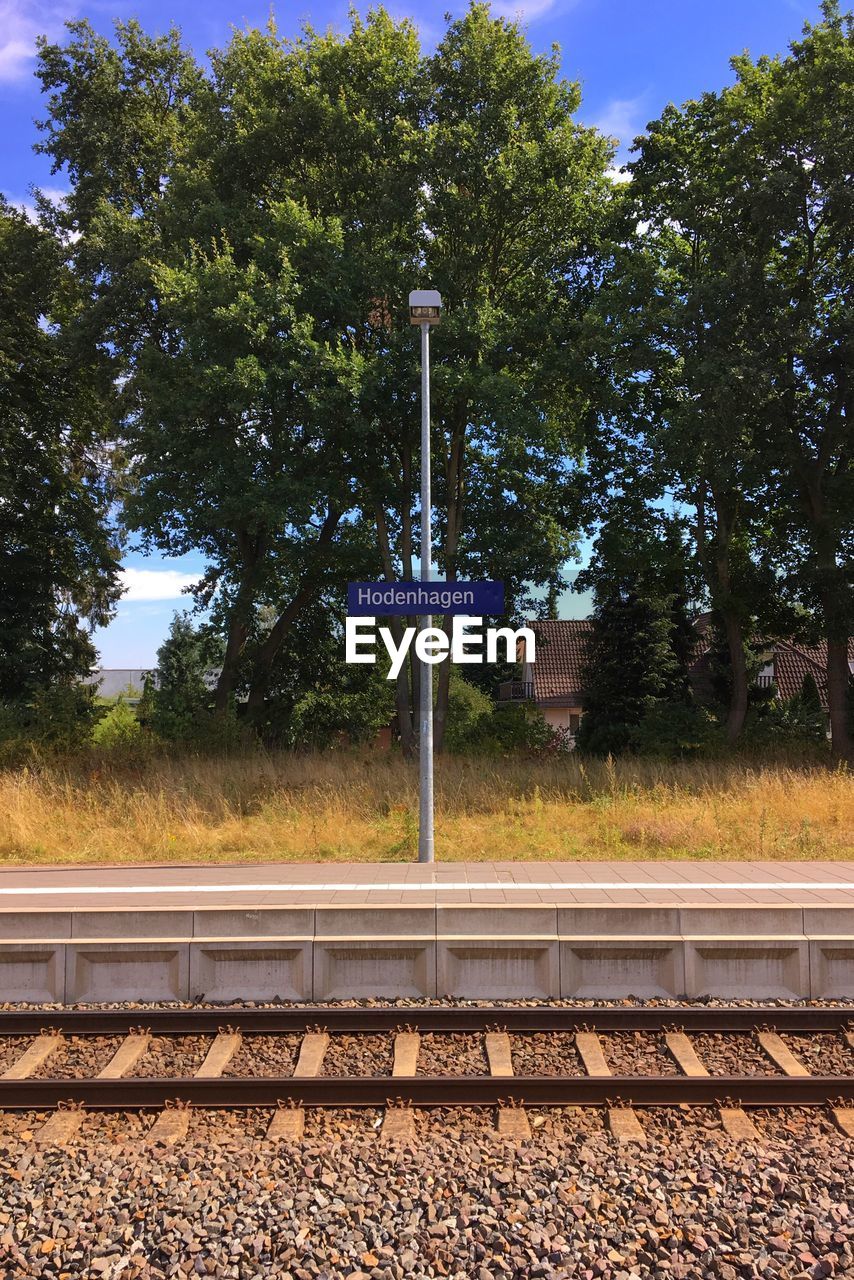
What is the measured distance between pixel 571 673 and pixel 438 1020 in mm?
41744

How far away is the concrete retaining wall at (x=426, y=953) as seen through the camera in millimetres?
7422

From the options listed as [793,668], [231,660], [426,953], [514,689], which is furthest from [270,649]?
[514,689]

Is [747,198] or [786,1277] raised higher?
[747,198]

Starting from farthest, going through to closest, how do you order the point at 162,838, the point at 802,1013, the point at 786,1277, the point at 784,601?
1. the point at 784,601
2. the point at 162,838
3. the point at 802,1013
4. the point at 786,1277

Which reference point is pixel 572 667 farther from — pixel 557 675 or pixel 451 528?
pixel 451 528

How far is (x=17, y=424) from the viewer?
25.2 meters

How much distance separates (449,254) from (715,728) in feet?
42.6

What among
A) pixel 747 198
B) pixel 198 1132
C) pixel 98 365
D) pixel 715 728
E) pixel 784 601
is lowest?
pixel 198 1132

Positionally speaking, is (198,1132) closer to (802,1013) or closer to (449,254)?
(802,1013)

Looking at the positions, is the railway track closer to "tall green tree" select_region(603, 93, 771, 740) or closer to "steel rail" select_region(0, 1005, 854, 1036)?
"steel rail" select_region(0, 1005, 854, 1036)

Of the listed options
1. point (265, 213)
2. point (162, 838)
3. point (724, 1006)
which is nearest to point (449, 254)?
point (265, 213)

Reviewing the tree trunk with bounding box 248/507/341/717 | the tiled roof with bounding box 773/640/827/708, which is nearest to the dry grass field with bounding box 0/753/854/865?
the tree trunk with bounding box 248/507/341/717

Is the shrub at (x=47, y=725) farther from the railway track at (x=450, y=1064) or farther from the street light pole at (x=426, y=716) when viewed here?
the railway track at (x=450, y=1064)

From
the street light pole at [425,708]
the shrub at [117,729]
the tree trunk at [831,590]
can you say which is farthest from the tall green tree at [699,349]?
the shrub at [117,729]
